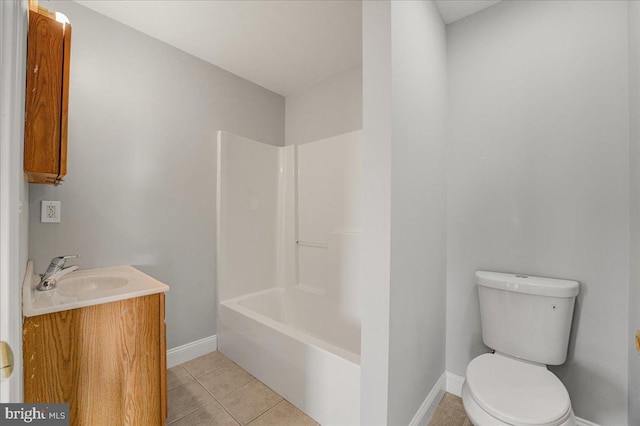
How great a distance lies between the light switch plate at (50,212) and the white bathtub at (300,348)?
1.29 m

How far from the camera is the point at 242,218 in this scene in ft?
8.38

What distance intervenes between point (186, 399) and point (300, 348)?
852 millimetres

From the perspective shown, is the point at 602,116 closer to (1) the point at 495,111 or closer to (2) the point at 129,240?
(1) the point at 495,111

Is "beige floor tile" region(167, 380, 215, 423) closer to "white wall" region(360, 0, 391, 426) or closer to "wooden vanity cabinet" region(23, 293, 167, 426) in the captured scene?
"wooden vanity cabinet" region(23, 293, 167, 426)

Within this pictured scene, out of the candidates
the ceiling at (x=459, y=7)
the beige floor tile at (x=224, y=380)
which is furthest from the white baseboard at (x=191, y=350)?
the ceiling at (x=459, y=7)

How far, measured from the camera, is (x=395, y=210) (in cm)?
116

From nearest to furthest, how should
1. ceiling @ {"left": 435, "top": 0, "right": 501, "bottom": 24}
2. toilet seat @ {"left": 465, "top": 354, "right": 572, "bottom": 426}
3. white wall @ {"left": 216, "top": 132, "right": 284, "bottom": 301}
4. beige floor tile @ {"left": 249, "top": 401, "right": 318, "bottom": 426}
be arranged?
1. toilet seat @ {"left": 465, "top": 354, "right": 572, "bottom": 426}
2. beige floor tile @ {"left": 249, "top": 401, "right": 318, "bottom": 426}
3. ceiling @ {"left": 435, "top": 0, "right": 501, "bottom": 24}
4. white wall @ {"left": 216, "top": 132, "right": 284, "bottom": 301}

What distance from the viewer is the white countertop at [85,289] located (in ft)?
3.63

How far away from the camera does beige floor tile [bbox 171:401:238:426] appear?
1.55 m

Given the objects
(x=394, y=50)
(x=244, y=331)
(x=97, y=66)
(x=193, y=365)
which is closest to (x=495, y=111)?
(x=394, y=50)

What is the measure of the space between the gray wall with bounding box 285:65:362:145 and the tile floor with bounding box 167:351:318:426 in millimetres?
2183

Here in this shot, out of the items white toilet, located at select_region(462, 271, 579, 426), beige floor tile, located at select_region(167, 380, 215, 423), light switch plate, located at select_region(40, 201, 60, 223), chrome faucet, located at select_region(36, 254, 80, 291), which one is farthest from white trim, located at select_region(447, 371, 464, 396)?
light switch plate, located at select_region(40, 201, 60, 223)

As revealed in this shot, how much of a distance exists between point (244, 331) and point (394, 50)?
205cm
